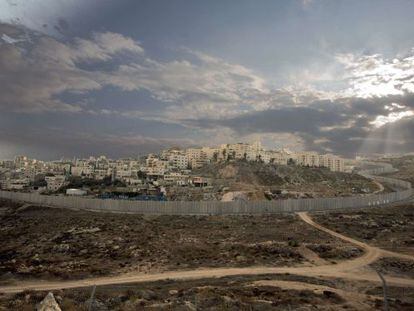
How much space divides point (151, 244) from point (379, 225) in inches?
1591

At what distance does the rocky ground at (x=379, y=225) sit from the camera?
5228cm

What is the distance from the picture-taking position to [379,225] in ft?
212

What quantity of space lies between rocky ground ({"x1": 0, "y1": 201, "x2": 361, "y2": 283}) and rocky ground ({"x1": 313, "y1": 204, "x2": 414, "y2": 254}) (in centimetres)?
560

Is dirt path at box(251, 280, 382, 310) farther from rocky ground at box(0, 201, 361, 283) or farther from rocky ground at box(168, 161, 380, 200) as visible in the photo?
rocky ground at box(168, 161, 380, 200)

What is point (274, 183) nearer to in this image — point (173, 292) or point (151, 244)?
point (151, 244)

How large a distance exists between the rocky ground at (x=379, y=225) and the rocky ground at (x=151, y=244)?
18.4ft

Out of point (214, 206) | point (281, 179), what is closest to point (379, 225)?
point (214, 206)

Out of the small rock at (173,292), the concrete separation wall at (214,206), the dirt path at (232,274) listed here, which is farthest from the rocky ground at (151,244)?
the small rock at (173,292)

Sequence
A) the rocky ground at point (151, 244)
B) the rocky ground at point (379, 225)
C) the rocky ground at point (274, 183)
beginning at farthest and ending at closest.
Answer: the rocky ground at point (274, 183)
the rocky ground at point (379, 225)
the rocky ground at point (151, 244)

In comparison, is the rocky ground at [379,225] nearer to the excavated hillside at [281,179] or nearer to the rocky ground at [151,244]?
the rocky ground at [151,244]

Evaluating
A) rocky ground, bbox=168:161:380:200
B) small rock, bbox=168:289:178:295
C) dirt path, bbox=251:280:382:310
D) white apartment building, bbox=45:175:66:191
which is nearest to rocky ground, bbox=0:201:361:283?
dirt path, bbox=251:280:382:310

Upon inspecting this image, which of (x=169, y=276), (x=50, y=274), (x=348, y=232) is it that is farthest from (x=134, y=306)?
(x=348, y=232)

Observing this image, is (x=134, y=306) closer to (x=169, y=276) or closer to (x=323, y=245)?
(x=169, y=276)

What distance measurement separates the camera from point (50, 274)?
37.6 m
